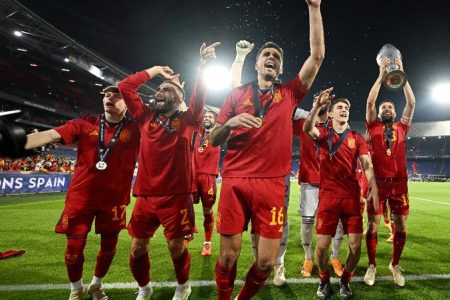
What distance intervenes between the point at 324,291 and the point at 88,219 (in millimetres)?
2698

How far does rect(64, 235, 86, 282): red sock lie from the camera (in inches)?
128

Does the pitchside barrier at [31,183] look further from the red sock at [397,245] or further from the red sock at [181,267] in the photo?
the red sock at [397,245]

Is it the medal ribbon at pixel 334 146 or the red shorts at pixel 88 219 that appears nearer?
the red shorts at pixel 88 219

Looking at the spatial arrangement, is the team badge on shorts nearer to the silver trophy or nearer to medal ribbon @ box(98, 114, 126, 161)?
the silver trophy

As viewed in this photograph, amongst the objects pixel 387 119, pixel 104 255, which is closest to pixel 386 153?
pixel 387 119

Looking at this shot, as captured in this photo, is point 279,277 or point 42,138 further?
point 279,277

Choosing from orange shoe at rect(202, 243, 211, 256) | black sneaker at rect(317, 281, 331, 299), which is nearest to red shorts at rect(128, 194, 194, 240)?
black sneaker at rect(317, 281, 331, 299)

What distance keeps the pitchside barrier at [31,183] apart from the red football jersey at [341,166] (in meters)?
14.3

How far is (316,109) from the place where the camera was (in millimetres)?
3254

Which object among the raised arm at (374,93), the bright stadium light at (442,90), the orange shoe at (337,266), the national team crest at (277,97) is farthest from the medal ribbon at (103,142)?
the bright stadium light at (442,90)

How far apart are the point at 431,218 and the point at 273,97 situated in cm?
991

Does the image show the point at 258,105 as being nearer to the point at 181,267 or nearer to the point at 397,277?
the point at 181,267

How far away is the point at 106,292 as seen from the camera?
364 cm

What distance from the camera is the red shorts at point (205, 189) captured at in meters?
6.04
